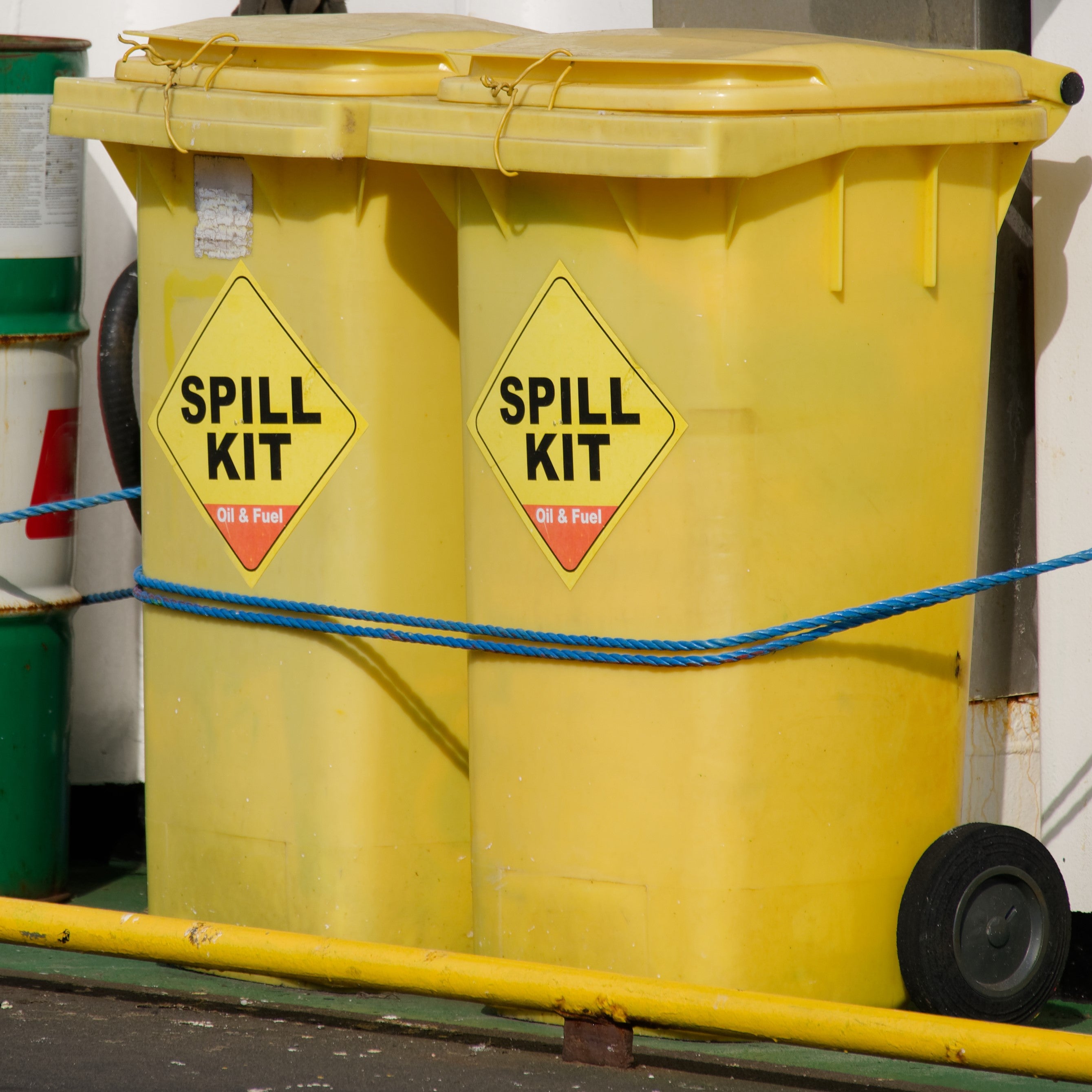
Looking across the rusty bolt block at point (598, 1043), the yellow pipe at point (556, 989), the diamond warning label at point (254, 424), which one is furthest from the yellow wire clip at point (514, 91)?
the rusty bolt block at point (598, 1043)

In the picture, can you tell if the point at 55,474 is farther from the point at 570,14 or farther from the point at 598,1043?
the point at 598,1043

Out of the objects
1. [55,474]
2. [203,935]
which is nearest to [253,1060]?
[203,935]

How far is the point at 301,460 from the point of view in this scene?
364 centimetres

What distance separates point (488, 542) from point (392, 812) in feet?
2.06

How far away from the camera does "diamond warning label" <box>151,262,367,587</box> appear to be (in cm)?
362

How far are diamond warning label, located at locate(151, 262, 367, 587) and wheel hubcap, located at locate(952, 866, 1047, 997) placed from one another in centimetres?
139

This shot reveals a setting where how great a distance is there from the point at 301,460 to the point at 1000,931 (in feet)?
4.99

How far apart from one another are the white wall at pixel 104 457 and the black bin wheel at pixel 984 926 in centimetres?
236

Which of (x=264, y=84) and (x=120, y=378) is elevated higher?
(x=264, y=84)

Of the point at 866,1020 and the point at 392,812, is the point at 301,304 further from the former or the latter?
the point at 866,1020

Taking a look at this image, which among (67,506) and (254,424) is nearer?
(254,424)

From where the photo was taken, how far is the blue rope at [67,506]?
4.27 metres

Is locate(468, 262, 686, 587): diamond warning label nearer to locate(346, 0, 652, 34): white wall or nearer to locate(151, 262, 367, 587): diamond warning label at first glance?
locate(151, 262, 367, 587): diamond warning label

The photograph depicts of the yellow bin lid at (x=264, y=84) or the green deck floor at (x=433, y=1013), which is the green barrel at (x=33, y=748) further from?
the yellow bin lid at (x=264, y=84)
